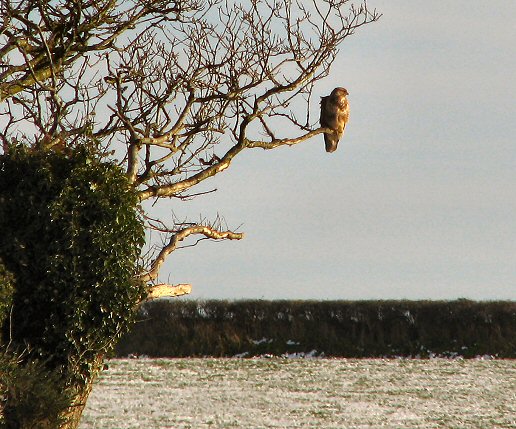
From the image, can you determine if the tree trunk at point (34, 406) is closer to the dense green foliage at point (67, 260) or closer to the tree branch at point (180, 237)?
the dense green foliage at point (67, 260)

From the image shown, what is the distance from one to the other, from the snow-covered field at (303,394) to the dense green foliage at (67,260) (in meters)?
3.20

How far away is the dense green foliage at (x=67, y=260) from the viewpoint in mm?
12539

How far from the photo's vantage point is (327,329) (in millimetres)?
29484

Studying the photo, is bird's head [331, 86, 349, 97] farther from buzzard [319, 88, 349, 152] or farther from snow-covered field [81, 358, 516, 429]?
snow-covered field [81, 358, 516, 429]

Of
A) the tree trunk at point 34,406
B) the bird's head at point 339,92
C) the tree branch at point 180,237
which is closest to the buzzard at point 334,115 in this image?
the bird's head at point 339,92

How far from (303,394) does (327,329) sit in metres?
9.84

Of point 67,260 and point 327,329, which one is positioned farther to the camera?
point 327,329

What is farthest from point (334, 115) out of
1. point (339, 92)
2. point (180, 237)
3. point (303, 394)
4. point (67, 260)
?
point (303, 394)

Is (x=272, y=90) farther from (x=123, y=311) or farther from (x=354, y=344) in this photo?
(x=354, y=344)

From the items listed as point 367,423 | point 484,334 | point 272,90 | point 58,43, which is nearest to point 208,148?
point 272,90

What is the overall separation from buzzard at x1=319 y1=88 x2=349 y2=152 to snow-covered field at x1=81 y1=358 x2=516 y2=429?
568 centimetres

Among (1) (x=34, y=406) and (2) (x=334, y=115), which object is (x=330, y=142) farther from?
(1) (x=34, y=406)

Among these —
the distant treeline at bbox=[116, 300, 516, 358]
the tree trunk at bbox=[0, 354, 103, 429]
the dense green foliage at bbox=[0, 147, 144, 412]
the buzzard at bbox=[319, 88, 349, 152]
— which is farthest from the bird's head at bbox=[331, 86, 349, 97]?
the distant treeline at bbox=[116, 300, 516, 358]

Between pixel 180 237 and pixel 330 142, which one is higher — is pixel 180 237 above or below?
below
